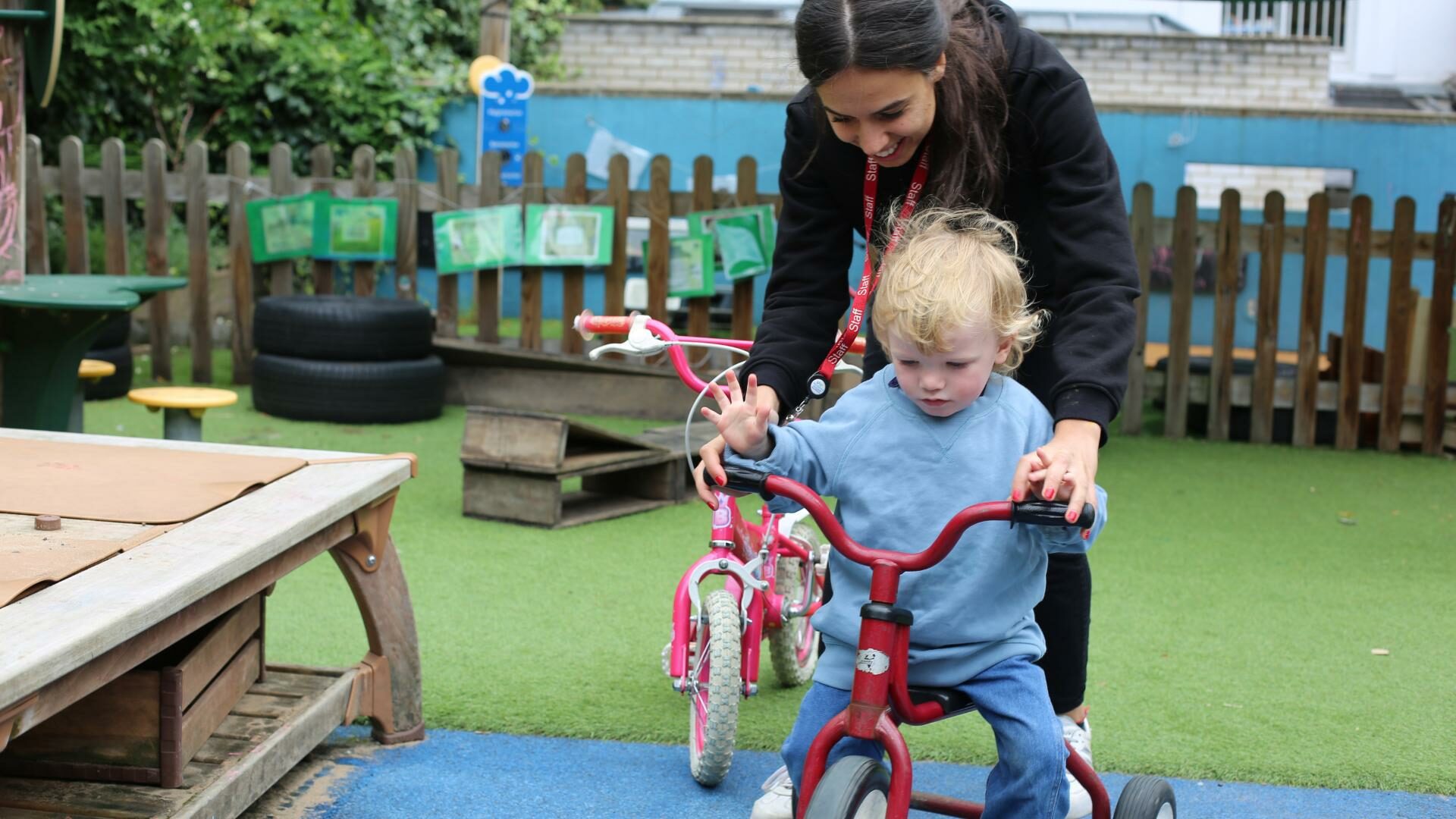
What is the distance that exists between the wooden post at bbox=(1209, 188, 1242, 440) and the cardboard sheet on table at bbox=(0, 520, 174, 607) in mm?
6927

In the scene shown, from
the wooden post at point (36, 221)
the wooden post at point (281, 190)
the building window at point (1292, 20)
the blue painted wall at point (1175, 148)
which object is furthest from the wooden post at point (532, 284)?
the building window at point (1292, 20)

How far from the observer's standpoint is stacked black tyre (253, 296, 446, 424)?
764cm

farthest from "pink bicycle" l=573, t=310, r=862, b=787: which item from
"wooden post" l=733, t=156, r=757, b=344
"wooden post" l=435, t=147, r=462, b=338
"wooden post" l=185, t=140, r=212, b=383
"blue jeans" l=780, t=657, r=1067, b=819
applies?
"wooden post" l=185, t=140, r=212, b=383

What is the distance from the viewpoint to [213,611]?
239 cm

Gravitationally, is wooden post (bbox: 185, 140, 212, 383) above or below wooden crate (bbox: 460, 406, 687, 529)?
above

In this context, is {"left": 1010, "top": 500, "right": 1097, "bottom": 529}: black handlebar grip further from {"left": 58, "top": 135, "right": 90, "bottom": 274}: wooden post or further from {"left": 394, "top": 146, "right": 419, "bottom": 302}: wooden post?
{"left": 58, "top": 135, "right": 90, "bottom": 274}: wooden post

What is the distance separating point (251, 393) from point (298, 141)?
16.8ft

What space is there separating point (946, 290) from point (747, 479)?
1.35ft

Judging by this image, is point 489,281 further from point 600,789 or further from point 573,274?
point 600,789

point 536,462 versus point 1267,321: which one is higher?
point 1267,321

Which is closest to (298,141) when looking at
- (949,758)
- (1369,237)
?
(1369,237)

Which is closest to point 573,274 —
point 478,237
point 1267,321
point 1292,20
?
point 478,237

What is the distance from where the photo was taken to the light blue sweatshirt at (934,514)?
7.06 feet

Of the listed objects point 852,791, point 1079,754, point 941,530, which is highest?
point 941,530
